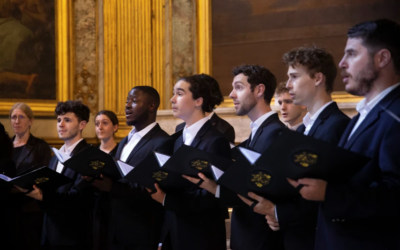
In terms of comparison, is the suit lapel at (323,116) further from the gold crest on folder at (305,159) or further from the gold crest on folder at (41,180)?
the gold crest on folder at (41,180)

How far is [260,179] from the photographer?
2527 mm

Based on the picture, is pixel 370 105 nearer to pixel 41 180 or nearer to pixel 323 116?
pixel 323 116

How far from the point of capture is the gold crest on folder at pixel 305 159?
2.09m

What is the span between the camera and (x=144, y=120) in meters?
4.50

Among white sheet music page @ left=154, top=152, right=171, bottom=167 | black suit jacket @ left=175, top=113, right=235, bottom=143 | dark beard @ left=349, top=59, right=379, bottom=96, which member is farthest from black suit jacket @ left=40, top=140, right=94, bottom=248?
dark beard @ left=349, top=59, right=379, bottom=96

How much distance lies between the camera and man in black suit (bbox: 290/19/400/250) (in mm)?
2055

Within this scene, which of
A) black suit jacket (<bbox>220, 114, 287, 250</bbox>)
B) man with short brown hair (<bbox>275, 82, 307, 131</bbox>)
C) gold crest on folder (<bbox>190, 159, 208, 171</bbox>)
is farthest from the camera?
man with short brown hair (<bbox>275, 82, 307, 131</bbox>)

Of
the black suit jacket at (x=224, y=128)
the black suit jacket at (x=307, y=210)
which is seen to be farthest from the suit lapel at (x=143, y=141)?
the black suit jacket at (x=307, y=210)

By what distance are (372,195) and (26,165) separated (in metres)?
A: 4.59

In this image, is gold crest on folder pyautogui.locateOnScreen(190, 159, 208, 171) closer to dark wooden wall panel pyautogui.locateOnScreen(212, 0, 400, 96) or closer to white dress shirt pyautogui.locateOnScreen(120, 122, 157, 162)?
white dress shirt pyautogui.locateOnScreen(120, 122, 157, 162)

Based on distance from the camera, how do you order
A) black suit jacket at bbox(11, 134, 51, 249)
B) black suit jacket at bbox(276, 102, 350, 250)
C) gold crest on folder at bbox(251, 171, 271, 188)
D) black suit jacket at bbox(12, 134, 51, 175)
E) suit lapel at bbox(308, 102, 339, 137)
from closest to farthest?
gold crest on folder at bbox(251, 171, 271, 188)
black suit jacket at bbox(276, 102, 350, 250)
suit lapel at bbox(308, 102, 339, 137)
black suit jacket at bbox(11, 134, 51, 249)
black suit jacket at bbox(12, 134, 51, 175)

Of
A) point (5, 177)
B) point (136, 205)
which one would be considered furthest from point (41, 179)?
point (136, 205)

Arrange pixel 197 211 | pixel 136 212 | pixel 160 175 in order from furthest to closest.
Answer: pixel 136 212 < pixel 197 211 < pixel 160 175

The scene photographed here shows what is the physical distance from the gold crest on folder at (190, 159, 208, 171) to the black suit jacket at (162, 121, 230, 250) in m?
0.41
